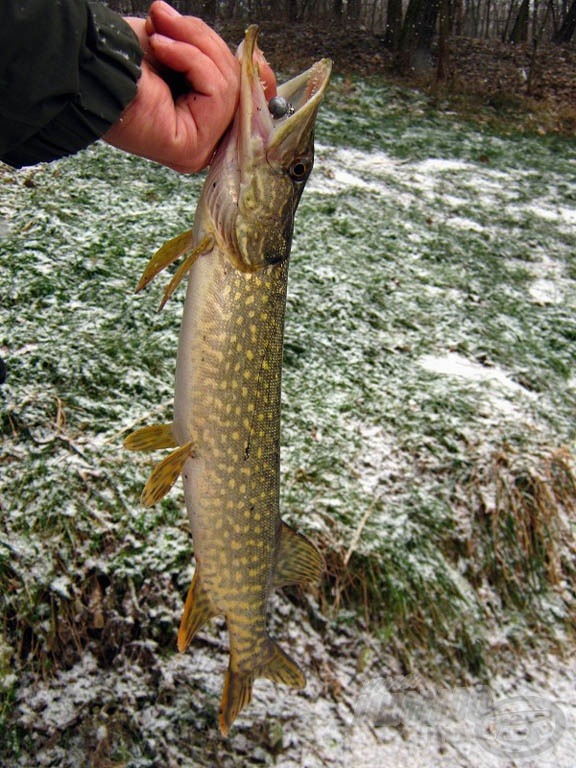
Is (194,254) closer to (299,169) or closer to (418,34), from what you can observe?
(299,169)

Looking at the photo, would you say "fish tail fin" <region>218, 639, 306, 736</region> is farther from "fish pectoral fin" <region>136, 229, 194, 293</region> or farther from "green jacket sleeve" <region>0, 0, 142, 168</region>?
"green jacket sleeve" <region>0, 0, 142, 168</region>

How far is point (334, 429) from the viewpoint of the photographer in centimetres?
314

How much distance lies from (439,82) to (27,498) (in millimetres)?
8697

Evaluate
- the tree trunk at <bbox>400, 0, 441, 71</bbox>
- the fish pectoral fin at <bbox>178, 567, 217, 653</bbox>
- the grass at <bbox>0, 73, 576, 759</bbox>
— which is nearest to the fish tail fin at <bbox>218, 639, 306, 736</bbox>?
the fish pectoral fin at <bbox>178, 567, 217, 653</bbox>

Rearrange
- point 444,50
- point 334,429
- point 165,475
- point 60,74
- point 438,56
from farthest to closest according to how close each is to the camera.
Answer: point 438,56
point 444,50
point 334,429
point 165,475
point 60,74

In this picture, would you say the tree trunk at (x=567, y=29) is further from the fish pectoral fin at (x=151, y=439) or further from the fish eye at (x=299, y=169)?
the fish pectoral fin at (x=151, y=439)

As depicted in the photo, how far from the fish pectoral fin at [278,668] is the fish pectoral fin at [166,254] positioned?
1137 mm

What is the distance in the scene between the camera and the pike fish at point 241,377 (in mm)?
1436

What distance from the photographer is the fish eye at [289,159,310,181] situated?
149cm

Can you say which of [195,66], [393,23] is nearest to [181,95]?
[195,66]

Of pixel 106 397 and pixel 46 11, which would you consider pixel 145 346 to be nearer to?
pixel 106 397

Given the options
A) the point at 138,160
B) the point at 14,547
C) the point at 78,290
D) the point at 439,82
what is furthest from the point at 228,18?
the point at 14,547

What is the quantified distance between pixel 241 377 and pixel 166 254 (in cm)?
37

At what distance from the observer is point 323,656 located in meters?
2.48
